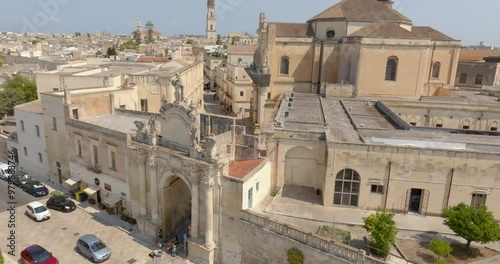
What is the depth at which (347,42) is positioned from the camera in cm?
4538

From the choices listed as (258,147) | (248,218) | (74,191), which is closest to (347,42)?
(258,147)

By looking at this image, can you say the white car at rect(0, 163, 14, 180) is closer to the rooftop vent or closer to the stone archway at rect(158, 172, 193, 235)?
the stone archway at rect(158, 172, 193, 235)

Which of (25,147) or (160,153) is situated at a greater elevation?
(160,153)

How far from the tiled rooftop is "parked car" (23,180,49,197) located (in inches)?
764

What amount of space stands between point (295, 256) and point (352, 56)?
31.7 meters

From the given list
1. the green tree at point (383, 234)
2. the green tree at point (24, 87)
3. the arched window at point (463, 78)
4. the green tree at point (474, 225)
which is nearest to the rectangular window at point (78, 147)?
the green tree at point (383, 234)

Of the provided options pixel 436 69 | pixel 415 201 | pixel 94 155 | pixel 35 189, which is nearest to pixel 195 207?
pixel 94 155

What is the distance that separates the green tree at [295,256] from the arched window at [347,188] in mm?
6306

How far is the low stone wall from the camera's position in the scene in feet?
60.6

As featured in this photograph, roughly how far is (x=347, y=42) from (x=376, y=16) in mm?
6133

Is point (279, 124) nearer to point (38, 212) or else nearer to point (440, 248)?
point (440, 248)

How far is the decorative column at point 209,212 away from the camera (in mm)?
22141

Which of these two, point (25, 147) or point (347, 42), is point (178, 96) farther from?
point (347, 42)

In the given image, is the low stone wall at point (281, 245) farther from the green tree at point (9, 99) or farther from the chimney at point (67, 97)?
the green tree at point (9, 99)
